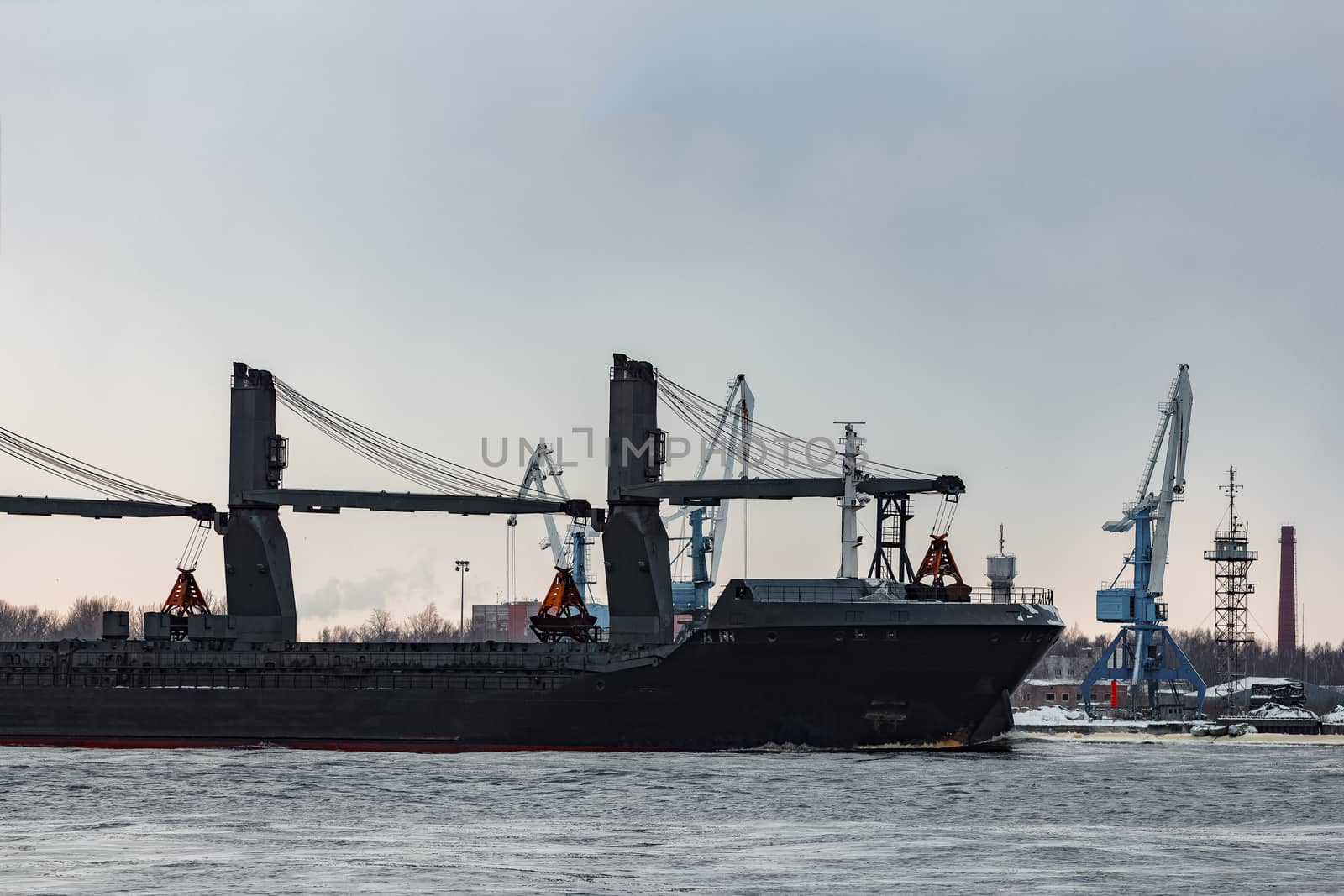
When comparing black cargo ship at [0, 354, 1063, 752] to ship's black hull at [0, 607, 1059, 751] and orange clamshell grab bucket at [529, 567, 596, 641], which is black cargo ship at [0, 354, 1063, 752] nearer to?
ship's black hull at [0, 607, 1059, 751]

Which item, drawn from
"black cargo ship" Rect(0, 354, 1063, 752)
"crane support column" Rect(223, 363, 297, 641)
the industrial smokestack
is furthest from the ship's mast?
the industrial smokestack

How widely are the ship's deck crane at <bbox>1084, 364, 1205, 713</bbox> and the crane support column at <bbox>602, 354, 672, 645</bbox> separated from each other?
49.6m

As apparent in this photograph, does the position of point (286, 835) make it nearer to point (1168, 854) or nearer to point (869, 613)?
point (1168, 854)

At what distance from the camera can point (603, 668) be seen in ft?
186

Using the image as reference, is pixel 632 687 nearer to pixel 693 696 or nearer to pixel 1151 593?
pixel 693 696

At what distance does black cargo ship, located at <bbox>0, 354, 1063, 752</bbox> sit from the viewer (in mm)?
54344

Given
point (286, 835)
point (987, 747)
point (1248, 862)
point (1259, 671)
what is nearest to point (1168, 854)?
point (1248, 862)

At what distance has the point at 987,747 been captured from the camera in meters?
58.6

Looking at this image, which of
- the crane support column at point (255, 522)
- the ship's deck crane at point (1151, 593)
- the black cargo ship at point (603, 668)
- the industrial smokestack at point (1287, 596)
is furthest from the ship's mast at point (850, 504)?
the industrial smokestack at point (1287, 596)

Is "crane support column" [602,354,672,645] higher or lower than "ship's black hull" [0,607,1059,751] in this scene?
higher

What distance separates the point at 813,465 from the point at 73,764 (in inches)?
974

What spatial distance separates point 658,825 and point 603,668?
1810 cm

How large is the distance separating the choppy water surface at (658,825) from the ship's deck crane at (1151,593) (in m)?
47.9

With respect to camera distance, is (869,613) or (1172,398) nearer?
(869,613)
